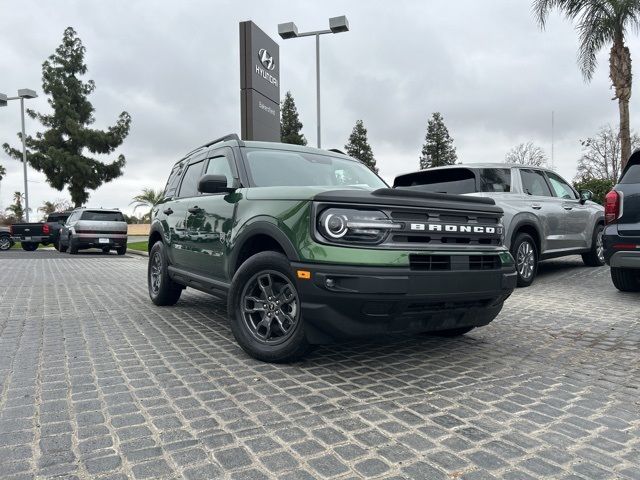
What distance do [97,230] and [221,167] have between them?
50.2ft

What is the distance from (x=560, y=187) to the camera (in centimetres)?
859

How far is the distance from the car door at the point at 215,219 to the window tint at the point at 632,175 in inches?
191

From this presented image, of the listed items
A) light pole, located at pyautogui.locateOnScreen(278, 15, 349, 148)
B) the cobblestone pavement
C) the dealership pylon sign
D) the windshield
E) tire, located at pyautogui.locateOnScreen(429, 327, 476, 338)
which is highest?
light pole, located at pyautogui.locateOnScreen(278, 15, 349, 148)

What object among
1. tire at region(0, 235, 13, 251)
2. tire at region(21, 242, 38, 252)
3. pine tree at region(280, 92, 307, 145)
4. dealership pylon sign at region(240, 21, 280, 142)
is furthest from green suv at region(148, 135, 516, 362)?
pine tree at region(280, 92, 307, 145)

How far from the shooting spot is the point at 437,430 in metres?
2.61

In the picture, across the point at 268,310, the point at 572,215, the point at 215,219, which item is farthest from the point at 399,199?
the point at 572,215

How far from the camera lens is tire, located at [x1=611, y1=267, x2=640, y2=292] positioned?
6812 millimetres

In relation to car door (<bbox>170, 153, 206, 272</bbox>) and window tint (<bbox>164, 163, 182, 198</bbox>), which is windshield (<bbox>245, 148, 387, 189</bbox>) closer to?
car door (<bbox>170, 153, 206, 272</bbox>)

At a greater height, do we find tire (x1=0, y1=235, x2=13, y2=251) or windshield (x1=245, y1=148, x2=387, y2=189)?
windshield (x1=245, y1=148, x2=387, y2=189)

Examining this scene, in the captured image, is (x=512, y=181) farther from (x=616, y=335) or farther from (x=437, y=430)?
(x=437, y=430)

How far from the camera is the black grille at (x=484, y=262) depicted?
3.59 metres

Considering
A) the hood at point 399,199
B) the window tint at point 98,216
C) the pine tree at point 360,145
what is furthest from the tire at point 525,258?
the pine tree at point 360,145

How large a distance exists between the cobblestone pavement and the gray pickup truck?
238 cm

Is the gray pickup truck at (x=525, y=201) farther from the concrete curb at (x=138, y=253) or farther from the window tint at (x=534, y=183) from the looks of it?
the concrete curb at (x=138, y=253)
